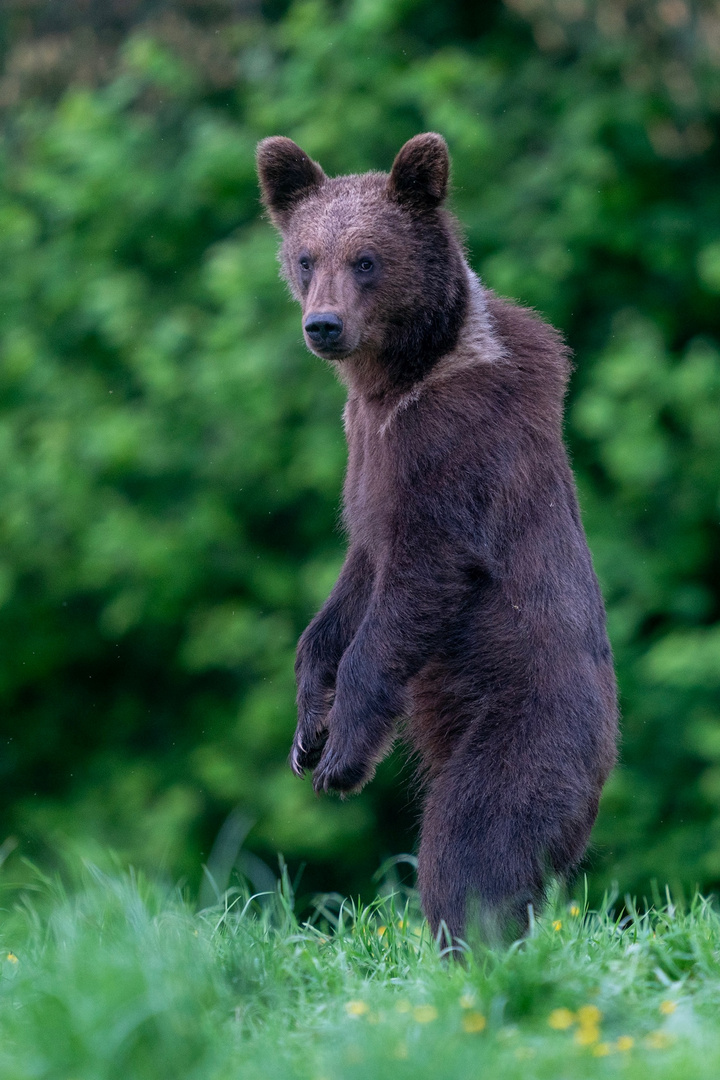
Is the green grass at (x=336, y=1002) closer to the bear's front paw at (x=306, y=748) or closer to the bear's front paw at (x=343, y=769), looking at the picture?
the bear's front paw at (x=343, y=769)

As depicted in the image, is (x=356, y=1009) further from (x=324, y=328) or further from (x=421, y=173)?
(x=421, y=173)

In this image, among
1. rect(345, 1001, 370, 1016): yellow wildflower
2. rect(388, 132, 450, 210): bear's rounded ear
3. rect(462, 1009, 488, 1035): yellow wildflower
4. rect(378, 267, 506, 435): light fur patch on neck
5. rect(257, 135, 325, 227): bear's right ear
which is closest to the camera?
rect(462, 1009, 488, 1035): yellow wildflower

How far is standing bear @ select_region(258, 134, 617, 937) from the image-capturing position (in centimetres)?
353

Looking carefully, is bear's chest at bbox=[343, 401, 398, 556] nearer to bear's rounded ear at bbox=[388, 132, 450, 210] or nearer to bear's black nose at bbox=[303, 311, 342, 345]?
bear's black nose at bbox=[303, 311, 342, 345]

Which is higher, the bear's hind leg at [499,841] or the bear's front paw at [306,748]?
the bear's front paw at [306,748]

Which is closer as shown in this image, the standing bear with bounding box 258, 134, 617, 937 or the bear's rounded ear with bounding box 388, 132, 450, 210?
the standing bear with bounding box 258, 134, 617, 937

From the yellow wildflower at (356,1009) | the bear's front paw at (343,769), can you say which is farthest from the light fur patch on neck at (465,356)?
the yellow wildflower at (356,1009)

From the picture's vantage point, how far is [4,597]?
8.24m

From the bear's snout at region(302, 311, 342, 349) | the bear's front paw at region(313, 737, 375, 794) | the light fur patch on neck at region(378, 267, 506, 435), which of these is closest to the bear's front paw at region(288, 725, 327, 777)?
the bear's front paw at region(313, 737, 375, 794)

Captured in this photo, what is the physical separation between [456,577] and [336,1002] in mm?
1196

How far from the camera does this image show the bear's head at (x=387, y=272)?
390 centimetres

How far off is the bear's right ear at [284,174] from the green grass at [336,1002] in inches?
87.4

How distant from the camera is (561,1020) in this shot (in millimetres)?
2613

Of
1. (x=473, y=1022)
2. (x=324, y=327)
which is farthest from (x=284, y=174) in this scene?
(x=473, y=1022)
